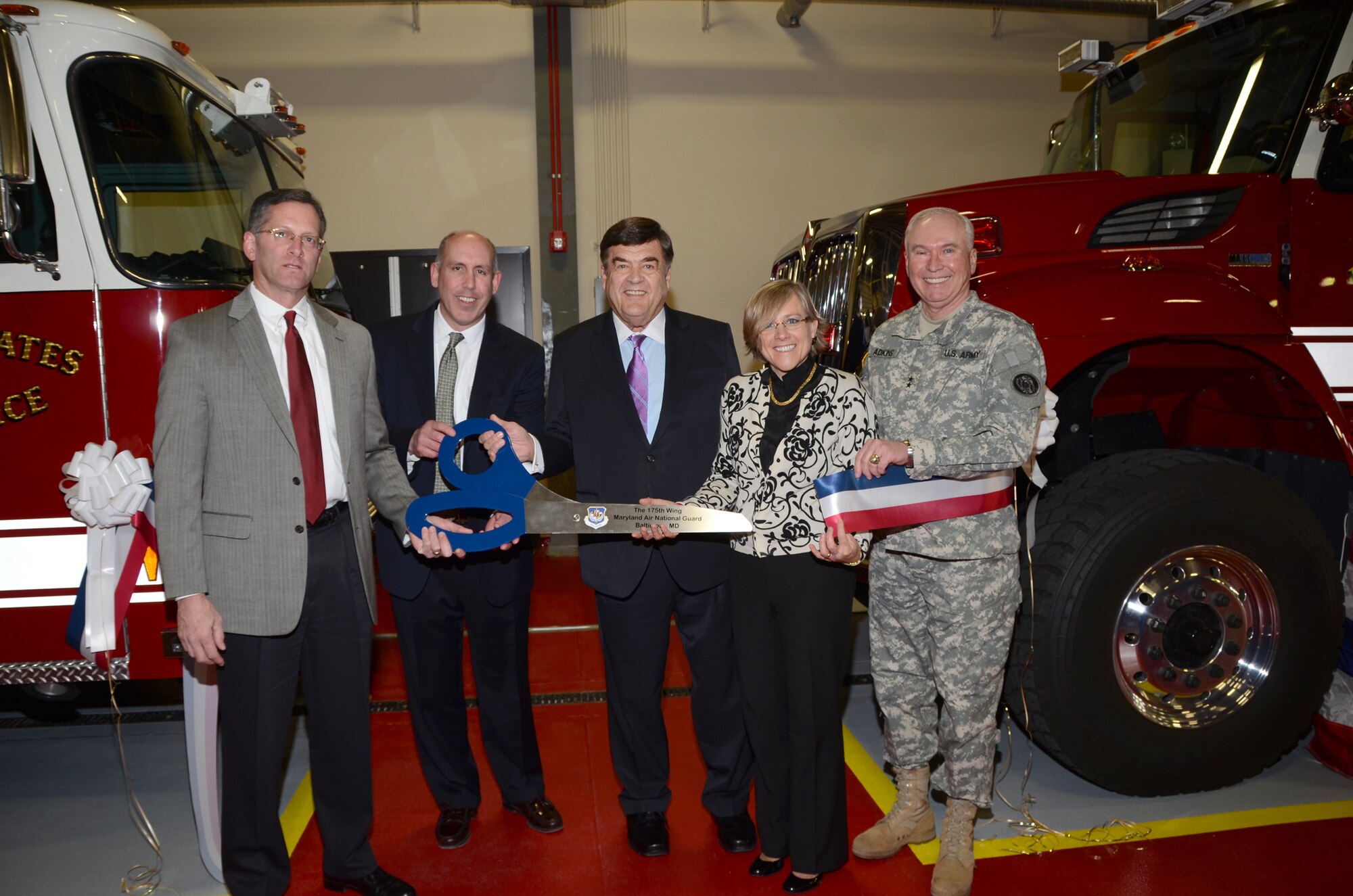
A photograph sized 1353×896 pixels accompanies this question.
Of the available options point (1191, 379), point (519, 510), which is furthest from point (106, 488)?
point (1191, 379)

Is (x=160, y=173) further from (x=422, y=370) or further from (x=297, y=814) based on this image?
(x=297, y=814)

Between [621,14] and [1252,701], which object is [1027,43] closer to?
[621,14]

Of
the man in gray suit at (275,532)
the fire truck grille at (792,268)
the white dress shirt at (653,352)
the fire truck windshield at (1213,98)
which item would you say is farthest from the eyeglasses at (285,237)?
the fire truck windshield at (1213,98)

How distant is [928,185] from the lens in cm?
Result: 830

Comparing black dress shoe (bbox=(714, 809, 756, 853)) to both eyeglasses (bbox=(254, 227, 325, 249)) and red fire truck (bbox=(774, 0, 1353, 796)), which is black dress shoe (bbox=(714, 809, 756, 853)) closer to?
red fire truck (bbox=(774, 0, 1353, 796))

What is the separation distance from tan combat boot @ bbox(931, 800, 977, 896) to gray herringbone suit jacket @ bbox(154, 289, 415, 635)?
1963 millimetres

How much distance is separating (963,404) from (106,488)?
250cm

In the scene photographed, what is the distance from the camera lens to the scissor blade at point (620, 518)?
8.09 feet

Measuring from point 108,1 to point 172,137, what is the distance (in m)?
5.18

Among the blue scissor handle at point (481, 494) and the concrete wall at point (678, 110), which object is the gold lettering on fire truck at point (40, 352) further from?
the concrete wall at point (678, 110)

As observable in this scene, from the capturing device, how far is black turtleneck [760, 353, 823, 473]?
249 cm

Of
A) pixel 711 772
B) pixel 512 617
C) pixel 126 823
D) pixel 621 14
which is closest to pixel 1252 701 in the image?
pixel 711 772

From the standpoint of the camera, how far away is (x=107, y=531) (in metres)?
2.69

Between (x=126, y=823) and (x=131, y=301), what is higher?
(x=131, y=301)
